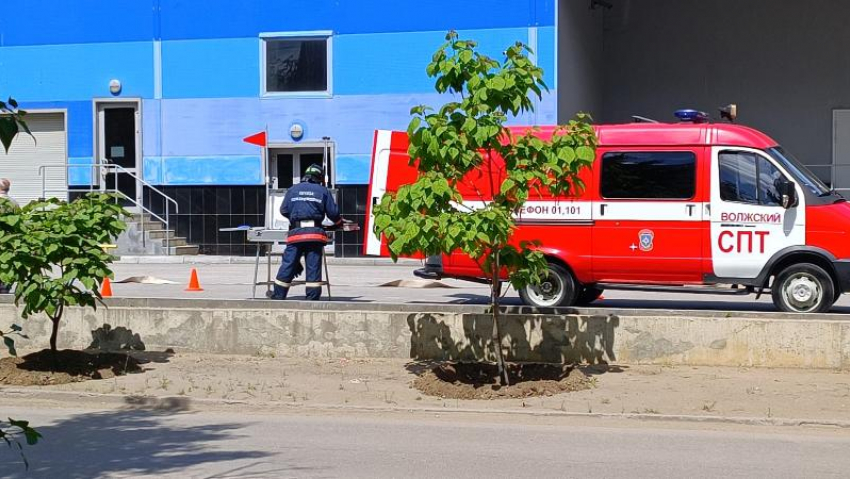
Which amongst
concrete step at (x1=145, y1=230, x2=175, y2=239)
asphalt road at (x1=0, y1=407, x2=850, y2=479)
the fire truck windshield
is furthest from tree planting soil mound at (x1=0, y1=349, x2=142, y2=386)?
concrete step at (x1=145, y1=230, x2=175, y2=239)

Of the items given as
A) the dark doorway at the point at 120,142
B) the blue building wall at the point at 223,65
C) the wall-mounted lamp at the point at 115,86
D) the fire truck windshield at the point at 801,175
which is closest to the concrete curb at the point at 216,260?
the blue building wall at the point at 223,65

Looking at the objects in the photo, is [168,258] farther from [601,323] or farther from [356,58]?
[601,323]

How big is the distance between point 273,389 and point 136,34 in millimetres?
17670

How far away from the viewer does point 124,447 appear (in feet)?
26.9

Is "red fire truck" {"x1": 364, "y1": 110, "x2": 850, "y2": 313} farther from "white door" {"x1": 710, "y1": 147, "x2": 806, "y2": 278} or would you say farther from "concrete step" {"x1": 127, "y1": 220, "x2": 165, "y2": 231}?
"concrete step" {"x1": 127, "y1": 220, "x2": 165, "y2": 231}

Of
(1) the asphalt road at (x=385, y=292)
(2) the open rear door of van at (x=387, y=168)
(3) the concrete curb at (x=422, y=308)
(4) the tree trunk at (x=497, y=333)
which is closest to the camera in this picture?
(4) the tree trunk at (x=497, y=333)

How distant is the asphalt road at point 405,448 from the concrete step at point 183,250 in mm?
15502

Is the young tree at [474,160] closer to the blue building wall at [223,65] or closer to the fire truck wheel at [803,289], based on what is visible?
the fire truck wheel at [803,289]

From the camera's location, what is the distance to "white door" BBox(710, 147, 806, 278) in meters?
12.7

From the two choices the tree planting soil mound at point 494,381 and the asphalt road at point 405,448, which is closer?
the asphalt road at point 405,448

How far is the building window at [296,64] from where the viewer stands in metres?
25.2

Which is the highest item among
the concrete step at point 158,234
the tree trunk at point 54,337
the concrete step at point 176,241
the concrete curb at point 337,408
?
the concrete step at point 158,234

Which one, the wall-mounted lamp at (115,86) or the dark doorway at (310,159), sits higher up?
the wall-mounted lamp at (115,86)

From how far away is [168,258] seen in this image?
24.1m
